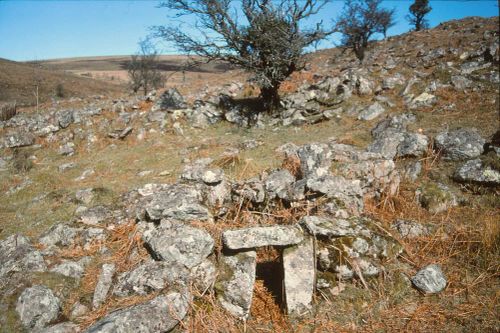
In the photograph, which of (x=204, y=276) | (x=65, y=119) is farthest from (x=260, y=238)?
(x=65, y=119)

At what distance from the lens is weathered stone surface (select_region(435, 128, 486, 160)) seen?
221 inches

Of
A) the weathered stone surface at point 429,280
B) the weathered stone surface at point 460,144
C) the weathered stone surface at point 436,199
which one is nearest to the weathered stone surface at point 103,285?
the weathered stone surface at point 429,280

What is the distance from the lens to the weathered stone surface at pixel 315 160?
520 centimetres

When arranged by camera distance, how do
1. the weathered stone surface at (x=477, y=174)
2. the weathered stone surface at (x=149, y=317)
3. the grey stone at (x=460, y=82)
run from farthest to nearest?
the grey stone at (x=460, y=82) < the weathered stone surface at (x=477, y=174) < the weathered stone surface at (x=149, y=317)

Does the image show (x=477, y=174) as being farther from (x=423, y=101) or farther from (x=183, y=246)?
(x=183, y=246)

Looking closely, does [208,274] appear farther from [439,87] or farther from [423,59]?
[423,59]

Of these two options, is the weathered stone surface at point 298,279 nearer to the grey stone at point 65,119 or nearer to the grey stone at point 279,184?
the grey stone at point 279,184

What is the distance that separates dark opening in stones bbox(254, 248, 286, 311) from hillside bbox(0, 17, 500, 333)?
2cm

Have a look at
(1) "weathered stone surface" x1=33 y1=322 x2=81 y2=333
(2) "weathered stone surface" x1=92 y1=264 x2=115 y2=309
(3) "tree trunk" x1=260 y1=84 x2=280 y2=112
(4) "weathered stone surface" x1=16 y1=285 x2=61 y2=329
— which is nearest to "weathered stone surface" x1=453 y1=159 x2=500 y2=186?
(2) "weathered stone surface" x1=92 y1=264 x2=115 y2=309

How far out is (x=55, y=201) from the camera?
6.09 m

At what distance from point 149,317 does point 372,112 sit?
334 inches

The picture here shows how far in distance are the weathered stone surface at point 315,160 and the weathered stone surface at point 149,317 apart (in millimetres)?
3050

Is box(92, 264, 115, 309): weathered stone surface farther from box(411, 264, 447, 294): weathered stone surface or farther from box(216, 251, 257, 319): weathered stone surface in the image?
box(411, 264, 447, 294): weathered stone surface

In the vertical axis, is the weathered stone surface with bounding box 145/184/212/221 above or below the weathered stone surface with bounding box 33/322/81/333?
above
